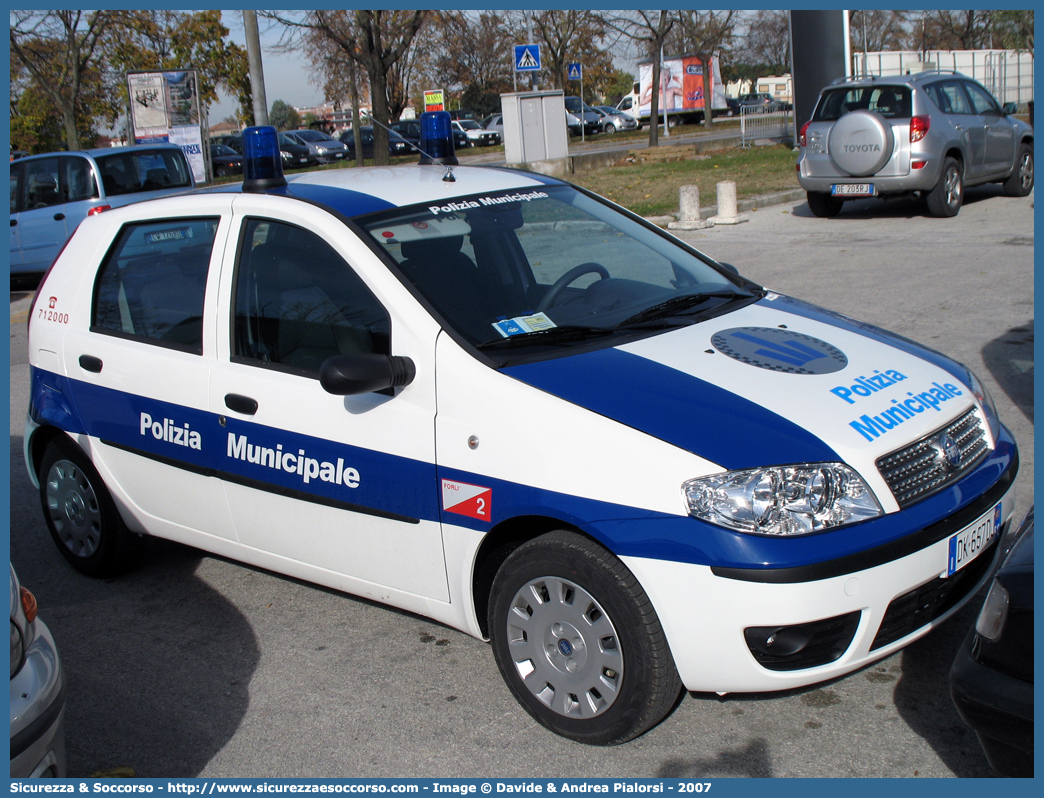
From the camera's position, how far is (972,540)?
297 cm

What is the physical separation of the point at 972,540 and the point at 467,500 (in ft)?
5.00

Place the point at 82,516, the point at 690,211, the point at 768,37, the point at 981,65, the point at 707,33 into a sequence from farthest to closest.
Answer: the point at 768,37 < the point at 707,33 < the point at 981,65 < the point at 690,211 < the point at 82,516

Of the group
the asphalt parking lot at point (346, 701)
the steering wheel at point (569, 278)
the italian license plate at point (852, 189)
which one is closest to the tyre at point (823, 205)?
the italian license plate at point (852, 189)

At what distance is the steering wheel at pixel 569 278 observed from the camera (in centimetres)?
359

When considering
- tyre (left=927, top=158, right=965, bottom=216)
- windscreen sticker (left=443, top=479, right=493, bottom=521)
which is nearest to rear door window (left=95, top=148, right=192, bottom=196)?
tyre (left=927, top=158, right=965, bottom=216)

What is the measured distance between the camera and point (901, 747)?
9.63 ft

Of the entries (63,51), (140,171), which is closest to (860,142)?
(140,171)

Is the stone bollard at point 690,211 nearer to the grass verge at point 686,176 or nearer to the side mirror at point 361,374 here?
the grass verge at point 686,176

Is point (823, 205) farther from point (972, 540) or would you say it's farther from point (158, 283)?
point (972, 540)

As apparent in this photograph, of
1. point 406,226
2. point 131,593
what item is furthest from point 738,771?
point 131,593

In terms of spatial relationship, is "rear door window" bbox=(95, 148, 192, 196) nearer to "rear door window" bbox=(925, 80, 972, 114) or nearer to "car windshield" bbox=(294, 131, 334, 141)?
"rear door window" bbox=(925, 80, 972, 114)

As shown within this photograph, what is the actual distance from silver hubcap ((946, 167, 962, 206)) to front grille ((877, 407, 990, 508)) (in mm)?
11425

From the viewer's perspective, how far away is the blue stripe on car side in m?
2.75

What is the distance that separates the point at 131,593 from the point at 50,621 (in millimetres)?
342
